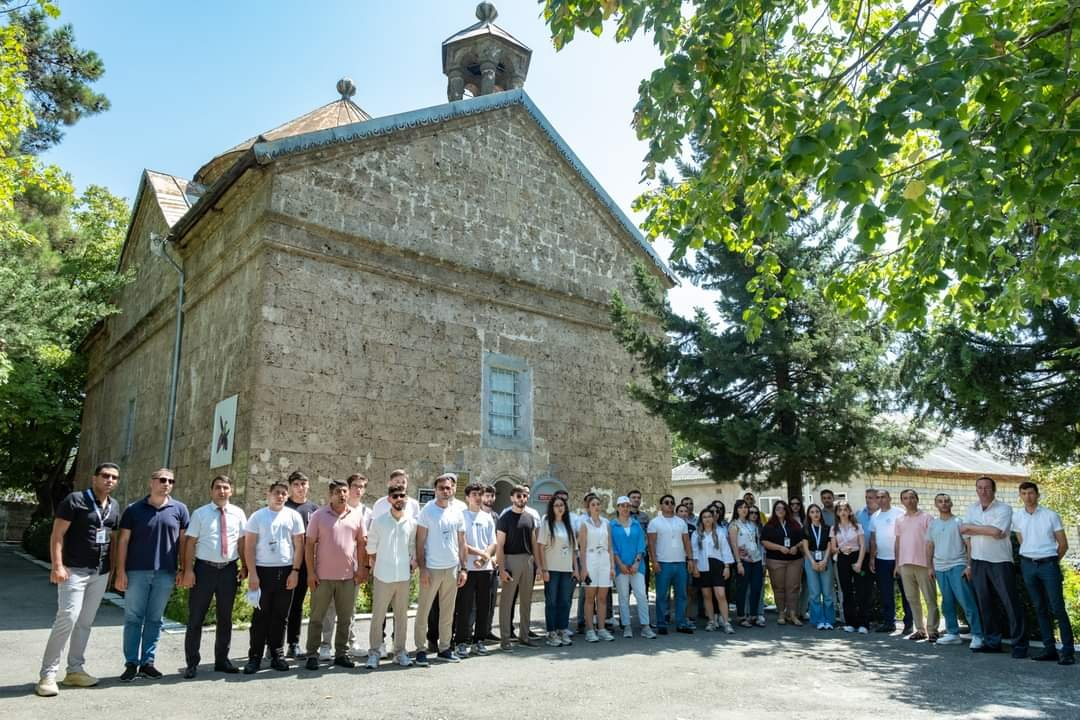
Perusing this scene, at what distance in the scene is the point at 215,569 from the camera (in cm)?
693

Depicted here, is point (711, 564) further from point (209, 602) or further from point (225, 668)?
point (209, 602)

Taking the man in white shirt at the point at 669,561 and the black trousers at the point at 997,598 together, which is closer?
the black trousers at the point at 997,598

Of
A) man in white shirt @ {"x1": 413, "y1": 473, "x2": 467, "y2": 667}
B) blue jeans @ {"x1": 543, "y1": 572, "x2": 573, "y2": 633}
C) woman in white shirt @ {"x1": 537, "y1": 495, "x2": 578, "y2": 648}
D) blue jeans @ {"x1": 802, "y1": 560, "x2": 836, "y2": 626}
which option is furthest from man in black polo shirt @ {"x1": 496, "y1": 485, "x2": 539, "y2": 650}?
blue jeans @ {"x1": 802, "y1": 560, "x2": 836, "y2": 626}

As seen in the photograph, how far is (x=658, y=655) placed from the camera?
8.00 m

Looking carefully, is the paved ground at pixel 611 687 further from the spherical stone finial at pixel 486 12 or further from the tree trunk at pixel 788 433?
the spherical stone finial at pixel 486 12

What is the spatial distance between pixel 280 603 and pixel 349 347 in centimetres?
626

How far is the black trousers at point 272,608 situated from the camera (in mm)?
6949

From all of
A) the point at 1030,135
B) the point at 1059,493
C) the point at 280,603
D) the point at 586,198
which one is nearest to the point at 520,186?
the point at 586,198

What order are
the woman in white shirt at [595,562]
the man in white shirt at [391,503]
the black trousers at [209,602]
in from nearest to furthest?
the black trousers at [209,602], the man in white shirt at [391,503], the woman in white shirt at [595,562]

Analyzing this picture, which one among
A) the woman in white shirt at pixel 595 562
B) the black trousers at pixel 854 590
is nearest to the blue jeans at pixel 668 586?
the woman in white shirt at pixel 595 562

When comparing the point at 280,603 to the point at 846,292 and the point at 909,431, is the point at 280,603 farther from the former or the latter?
the point at 909,431

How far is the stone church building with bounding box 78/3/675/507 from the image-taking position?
12.2 metres

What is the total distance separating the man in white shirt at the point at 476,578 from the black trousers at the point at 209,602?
7.76 ft

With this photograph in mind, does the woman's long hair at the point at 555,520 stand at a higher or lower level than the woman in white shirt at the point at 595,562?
higher
